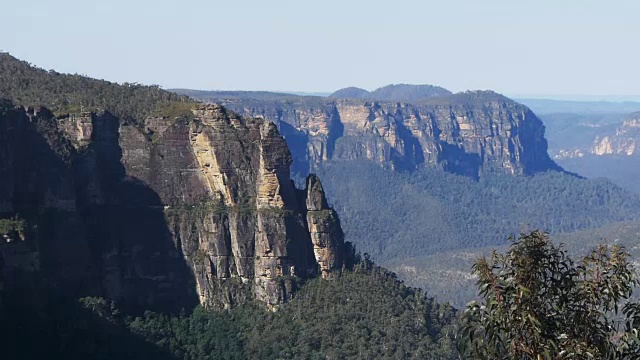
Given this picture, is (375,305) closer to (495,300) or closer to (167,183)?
(167,183)

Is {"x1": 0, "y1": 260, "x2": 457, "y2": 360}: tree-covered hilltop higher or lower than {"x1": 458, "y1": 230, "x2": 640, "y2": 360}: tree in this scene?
lower

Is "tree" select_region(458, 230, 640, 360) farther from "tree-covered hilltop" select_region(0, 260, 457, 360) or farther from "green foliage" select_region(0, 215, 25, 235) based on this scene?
"green foliage" select_region(0, 215, 25, 235)

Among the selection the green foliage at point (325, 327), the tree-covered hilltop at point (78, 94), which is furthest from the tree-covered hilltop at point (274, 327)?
the tree-covered hilltop at point (78, 94)

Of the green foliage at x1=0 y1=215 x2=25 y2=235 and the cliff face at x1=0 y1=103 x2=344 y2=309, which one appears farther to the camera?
the cliff face at x1=0 y1=103 x2=344 y2=309

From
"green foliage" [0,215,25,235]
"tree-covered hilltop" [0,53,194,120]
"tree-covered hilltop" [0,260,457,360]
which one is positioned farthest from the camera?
"tree-covered hilltop" [0,53,194,120]

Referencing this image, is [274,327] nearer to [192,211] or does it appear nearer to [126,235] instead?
[192,211]

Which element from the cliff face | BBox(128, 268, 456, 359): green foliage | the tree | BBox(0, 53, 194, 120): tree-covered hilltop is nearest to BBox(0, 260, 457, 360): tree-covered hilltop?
BBox(128, 268, 456, 359): green foliage
